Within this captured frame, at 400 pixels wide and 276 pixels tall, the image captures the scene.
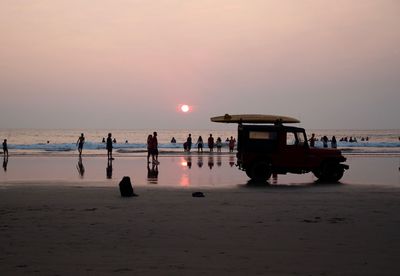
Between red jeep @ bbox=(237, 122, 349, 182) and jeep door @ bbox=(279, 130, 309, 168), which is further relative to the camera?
jeep door @ bbox=(279, 130, 309, 168)

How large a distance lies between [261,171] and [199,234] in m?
11.1

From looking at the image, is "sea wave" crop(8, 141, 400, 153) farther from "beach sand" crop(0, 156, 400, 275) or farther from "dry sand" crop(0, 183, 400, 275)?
"dry sand" crop(0, 183, 400, 275)

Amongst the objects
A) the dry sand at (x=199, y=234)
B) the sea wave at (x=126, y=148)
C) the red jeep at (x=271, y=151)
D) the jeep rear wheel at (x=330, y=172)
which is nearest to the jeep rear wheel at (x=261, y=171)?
the red jeep at (x=271, y=151)

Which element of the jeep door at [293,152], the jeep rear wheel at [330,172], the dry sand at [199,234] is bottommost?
the dry sand at [199,234]

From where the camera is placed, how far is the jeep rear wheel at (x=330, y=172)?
20.4 meters

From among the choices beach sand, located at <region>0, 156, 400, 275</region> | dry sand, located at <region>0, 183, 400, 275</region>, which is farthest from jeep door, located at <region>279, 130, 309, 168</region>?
dry sand, located at <region>0, 183, 400, 275</region>

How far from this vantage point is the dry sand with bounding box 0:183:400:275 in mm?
6898

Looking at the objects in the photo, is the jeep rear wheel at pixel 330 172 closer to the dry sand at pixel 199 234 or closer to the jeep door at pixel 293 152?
the jeep door at pixel 293 152

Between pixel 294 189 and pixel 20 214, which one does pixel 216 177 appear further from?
pixel 20 214

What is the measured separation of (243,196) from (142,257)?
24.9ft

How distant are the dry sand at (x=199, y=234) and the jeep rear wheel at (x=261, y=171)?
16.3 ft

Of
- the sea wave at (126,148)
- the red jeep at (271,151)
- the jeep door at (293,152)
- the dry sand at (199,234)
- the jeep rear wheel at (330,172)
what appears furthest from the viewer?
the sea wave at (126,148)

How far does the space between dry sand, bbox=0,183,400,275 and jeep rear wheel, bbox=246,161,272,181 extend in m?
4.96

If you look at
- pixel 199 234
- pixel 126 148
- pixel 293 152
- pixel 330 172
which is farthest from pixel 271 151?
pixel 126 148
